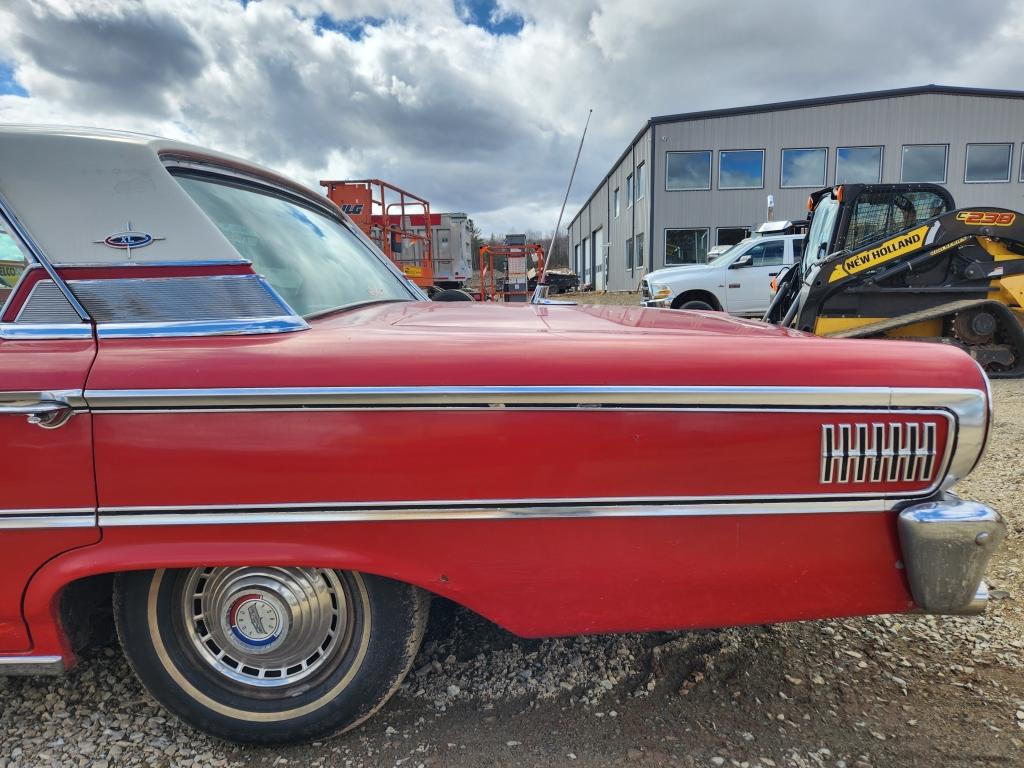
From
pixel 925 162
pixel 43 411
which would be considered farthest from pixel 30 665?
pixel 925 162

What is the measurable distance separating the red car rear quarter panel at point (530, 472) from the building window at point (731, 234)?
21.7m

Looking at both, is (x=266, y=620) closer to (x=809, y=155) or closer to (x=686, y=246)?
(x=686, y=246)

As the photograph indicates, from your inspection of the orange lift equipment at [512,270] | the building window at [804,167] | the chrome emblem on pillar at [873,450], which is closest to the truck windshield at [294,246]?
the chrome emblem on pillar at [873,450]

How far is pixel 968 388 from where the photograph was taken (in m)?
1.52

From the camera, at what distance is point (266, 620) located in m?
1.66

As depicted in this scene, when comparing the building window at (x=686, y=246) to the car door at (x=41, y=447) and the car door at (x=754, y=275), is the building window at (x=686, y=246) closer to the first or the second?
A: the car door at (x=754, y=275)

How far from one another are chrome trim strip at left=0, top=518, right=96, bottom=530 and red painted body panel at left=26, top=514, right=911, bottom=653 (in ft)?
0.20

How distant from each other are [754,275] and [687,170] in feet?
38.4

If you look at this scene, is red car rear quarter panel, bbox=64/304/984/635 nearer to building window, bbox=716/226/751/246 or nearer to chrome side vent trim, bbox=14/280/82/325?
chrome side vent trim, bbox=14/280/82/325

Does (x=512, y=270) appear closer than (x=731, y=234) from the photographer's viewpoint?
Yes

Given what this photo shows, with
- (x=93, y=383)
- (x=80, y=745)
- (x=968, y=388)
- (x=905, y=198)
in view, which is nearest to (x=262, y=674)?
(x=80, y=745)

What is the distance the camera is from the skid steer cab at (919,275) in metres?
7.19

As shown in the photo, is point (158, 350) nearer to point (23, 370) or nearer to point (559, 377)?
point (23, 370)

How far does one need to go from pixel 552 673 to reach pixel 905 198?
8.38 meters
